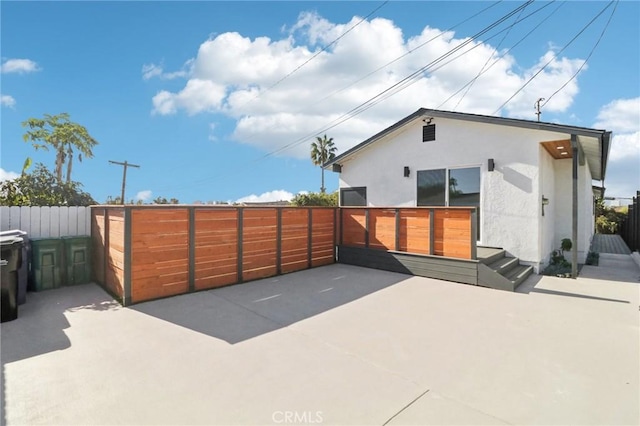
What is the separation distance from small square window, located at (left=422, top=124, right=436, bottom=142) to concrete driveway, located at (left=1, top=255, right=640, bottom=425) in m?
4.95

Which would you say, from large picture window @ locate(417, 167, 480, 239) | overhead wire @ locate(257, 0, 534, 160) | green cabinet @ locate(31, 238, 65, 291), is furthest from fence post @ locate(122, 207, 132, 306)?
overhead wire @ locate(257, 0, 534, 160)

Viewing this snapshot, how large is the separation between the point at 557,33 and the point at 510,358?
994 cm

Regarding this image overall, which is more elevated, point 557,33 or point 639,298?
point 557,33

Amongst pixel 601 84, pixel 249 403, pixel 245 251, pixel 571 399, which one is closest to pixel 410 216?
pixel 245 251

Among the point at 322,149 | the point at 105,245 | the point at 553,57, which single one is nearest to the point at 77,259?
the point at 105,245

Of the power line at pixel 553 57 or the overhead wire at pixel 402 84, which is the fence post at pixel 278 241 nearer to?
the overhead wire at pixel 402 84

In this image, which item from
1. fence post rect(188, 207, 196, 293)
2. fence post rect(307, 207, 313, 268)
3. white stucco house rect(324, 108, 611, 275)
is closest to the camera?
fence post rect(188, 207, 196, 293)

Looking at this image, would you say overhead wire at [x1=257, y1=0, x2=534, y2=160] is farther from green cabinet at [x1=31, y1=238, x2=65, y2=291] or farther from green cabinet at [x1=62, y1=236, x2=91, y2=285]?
green cabinet at [x1=31, y1=238, x2=65, y2=291]

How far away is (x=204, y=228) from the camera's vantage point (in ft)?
18.0

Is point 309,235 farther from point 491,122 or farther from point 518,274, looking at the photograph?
point 491,122

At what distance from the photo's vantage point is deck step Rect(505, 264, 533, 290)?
19.2ft

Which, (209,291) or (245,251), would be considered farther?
(245,251)

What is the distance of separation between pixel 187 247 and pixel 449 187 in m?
6.74

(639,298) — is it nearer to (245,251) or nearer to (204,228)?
(245,251)
